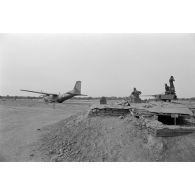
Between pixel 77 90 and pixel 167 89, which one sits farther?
pixel 77 90

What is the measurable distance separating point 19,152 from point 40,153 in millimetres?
819

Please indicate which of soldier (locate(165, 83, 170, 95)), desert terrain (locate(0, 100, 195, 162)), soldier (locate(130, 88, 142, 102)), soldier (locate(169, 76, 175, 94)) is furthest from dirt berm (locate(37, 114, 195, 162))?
soldier (locate(130, 88, 142, 102))

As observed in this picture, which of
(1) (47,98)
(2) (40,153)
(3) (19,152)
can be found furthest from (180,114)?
(1) (47,98)

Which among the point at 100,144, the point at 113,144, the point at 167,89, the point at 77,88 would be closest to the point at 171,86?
the point at 167,89

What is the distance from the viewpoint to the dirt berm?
5203mm

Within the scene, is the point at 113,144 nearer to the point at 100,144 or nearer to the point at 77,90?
the point at 100,144

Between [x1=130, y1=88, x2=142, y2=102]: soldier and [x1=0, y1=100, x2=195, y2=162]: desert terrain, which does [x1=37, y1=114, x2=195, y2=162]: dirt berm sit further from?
→ [x1=130, y1=88, x2=142, y2=102]: soldier

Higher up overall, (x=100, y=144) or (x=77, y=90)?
(x=77, y=90)

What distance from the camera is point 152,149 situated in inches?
209

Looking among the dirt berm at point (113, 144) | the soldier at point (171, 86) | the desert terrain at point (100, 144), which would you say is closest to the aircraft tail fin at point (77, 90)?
the soldier at point (171, 86)

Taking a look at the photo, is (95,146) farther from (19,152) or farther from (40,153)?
(19,152)

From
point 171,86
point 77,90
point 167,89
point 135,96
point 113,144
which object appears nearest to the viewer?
point 113,144

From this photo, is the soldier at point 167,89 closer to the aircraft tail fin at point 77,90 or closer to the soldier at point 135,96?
the soldier at point 135,96

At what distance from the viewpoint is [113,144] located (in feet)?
19.3
